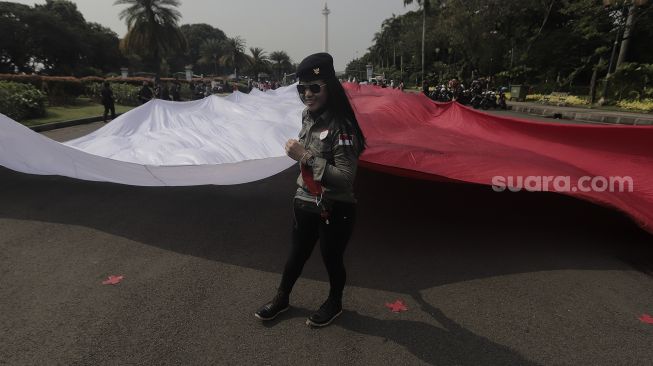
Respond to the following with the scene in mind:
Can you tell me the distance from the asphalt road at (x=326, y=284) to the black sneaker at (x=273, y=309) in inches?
2.6

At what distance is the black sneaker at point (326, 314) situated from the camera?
2.67 meters

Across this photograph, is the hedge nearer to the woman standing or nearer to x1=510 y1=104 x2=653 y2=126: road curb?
the woman standing

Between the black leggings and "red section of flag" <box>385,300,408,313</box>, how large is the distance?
0.50 m

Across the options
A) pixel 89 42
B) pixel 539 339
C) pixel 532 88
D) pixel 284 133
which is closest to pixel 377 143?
pixel 284 133

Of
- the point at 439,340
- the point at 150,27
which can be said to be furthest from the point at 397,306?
the point at 150,27

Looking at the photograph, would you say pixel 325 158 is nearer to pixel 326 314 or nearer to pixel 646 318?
pixel 326 314

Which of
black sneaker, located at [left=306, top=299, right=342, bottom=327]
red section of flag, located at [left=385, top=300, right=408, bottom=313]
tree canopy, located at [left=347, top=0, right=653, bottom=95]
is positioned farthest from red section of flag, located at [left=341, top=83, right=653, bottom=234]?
tree canopy, located at [left=347, top=0, right=653, bottom=95]

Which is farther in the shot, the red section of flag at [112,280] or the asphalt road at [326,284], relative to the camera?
the red section of flag at [112,280]

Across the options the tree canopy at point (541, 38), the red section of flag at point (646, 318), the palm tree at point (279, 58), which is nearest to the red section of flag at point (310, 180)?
the red section of flag at point (646, 318)

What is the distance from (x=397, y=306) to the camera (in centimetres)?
294

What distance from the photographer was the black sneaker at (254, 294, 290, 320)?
2.72 meters

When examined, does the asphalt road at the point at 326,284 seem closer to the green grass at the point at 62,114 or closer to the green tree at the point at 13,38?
the green grass at the point at 62,114

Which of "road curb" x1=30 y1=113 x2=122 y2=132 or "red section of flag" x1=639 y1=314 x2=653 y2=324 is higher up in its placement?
"road curb" x1=30 y1=113 x2=122 y2=132

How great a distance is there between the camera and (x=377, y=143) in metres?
4.29
